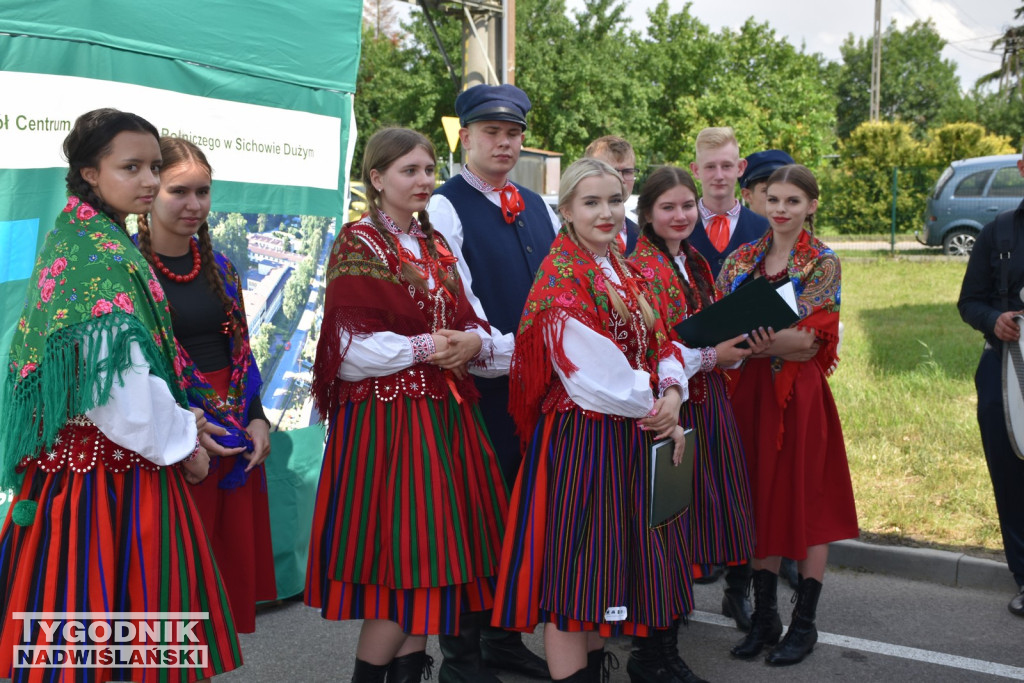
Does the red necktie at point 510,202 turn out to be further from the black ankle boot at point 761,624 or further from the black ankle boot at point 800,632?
the black ankle boot at point 800,632

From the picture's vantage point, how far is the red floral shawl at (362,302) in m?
3.02

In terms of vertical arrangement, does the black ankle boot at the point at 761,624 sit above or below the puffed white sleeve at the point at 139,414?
below

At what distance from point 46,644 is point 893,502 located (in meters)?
4.25

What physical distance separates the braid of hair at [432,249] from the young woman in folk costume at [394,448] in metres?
0.03

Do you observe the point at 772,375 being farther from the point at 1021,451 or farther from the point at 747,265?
the point at 1021,451

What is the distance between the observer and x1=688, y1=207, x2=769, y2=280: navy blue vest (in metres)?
4.43

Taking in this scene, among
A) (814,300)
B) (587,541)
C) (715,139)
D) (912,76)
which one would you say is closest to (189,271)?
(587,541)

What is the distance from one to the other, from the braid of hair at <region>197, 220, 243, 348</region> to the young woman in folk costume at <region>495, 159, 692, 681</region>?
0.89 meters

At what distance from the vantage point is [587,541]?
2.98m

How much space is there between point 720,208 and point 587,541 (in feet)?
7.09

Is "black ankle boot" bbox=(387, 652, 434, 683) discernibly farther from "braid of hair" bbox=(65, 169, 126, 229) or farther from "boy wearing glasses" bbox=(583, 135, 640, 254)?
"boy wearing glasses" bbox=(583, 135, 640, 254)

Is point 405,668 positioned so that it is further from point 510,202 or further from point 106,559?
point 510,202

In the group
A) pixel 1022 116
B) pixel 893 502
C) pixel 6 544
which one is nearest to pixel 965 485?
pixel 893 502

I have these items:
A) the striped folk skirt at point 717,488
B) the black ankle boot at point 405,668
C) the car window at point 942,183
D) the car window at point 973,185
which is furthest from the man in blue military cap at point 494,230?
the car window at point 942,183
